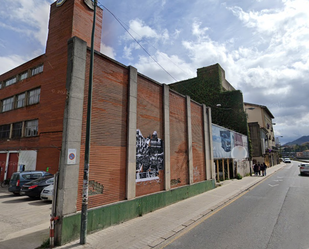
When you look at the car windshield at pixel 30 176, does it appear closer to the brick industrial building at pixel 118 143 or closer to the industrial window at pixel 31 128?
the brick industrial building at pixel 118 143

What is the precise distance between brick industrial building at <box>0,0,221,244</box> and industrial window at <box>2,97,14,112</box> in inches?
396

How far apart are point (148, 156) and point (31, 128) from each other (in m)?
18.8

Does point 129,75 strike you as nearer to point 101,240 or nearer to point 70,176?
point 70,176

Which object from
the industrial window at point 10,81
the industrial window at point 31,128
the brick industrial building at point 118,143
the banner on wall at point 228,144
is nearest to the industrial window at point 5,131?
the industrial window at point 31,128

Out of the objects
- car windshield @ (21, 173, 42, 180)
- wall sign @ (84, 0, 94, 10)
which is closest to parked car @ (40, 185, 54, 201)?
car windshield @ (21, 173, 42, 180)

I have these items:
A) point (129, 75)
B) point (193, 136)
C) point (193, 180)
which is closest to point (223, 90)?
point (193, 136)

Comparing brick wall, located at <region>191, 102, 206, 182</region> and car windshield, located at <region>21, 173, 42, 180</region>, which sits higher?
brick wall, located at <region>191, 102, 206, 182</region>

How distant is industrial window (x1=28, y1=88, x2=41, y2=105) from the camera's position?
2279 cm

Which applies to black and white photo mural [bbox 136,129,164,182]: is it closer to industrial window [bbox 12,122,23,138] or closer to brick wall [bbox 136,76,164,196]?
brick wall [bbox 136,76,164,196]

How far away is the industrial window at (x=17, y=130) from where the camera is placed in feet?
78.0

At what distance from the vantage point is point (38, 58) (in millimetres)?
23859

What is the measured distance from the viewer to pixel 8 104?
27328 mm

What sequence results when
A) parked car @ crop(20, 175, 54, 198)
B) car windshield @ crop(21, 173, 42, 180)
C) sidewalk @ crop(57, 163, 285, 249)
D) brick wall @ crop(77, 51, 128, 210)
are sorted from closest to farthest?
sidewalk @ crop(57, 163, 285, 249) → brick wall @ crop(77, 51, 128, 210) → parked car @ crop(20, 175, 54, 198) → car windshield @ crop(21, 173, 42, 180)

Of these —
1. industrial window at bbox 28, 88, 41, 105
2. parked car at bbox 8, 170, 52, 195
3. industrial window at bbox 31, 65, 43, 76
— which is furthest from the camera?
industrial window at bbox 31, 65, 43, 76
